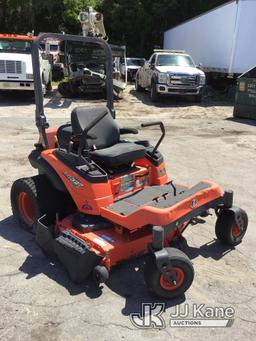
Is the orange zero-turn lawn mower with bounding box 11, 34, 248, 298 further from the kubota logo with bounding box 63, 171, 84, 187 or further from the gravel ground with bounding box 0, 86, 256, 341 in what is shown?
the gravel ground with bounding box 0, 86, 256, 341

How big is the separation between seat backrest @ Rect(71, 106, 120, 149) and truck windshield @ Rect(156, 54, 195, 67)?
39.9 ft

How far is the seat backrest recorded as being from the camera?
432 cm

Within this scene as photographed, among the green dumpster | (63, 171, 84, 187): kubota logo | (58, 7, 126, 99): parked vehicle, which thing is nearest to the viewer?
(63, 171, 84, 187): kubota logo

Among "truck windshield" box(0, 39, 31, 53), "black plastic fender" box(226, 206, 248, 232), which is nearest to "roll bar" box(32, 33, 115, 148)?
"black plastic fender" box(226, 206, 248, 232)

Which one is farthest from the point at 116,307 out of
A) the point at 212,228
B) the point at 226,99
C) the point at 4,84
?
the point at 226,99

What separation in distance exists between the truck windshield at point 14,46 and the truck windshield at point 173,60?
4.80 m

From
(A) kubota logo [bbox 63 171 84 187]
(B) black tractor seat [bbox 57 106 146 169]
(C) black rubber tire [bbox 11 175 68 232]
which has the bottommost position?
(C) black rubber tire [bbox 11 175 68 232]

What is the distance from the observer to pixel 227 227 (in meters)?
4.31

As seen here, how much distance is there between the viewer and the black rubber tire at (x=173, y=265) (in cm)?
336

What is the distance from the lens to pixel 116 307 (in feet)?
11.2

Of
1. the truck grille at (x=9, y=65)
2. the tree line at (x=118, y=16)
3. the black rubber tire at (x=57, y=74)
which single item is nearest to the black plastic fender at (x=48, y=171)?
the truck grille at (x=9, y=65)

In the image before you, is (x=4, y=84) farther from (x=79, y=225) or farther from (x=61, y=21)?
(x=61, y=21)

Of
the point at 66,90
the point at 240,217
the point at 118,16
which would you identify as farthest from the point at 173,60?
the point at 118,16

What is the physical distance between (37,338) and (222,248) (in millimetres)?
2120
